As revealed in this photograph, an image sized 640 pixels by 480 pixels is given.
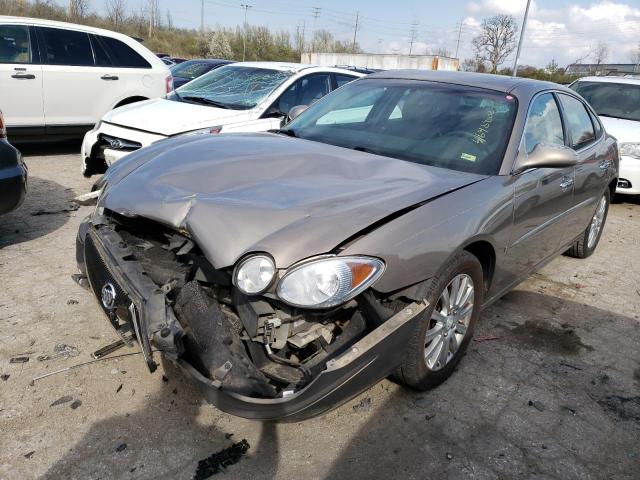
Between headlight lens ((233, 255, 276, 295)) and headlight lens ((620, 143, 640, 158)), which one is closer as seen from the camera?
headlight lens ((233, 255, 276, 295))

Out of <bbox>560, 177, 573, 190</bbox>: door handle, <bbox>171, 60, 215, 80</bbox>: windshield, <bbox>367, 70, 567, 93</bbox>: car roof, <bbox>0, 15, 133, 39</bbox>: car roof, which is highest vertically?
<bbox>0, 15, 133, 39</bbox>: car roof

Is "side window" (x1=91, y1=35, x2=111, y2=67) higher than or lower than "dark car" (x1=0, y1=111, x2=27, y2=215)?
higher

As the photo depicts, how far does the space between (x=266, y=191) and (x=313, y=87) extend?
461 centimetres

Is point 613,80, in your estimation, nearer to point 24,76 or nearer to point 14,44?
point 24,76

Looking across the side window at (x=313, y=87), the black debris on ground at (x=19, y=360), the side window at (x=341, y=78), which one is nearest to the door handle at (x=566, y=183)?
the black debris on ground at (x=19, y=360)

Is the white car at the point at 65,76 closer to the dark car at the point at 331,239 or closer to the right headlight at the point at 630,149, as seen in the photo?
the dark car at the point at 331,239

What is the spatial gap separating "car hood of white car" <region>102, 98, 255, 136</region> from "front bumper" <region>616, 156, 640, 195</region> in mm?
5065

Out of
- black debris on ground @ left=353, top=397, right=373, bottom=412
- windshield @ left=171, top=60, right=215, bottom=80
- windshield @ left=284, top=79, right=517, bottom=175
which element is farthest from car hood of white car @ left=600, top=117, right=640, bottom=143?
windshield @ left=171, top=60, right=215, bottom=80

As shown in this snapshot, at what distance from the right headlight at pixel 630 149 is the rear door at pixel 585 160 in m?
2.87

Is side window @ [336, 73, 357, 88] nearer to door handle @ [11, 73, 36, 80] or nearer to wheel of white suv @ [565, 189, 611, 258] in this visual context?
wheel of white suv @ [565, 189, 611, 258]

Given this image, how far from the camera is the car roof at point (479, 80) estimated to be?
Result: 3.50 meters

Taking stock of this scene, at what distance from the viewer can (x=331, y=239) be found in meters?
2.12

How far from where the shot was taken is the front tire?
8.16ft

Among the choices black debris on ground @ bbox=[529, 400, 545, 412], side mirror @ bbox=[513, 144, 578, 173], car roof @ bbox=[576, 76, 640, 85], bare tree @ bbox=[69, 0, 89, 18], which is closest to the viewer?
black debris on ground @ bbox=[529, 400, 545, 412]
